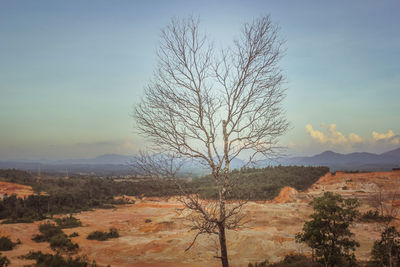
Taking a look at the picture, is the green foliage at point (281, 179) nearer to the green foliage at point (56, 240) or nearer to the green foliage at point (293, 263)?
the green foliage at point (56, 240)

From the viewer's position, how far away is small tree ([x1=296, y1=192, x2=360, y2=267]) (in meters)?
8.96

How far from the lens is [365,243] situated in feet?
55.4

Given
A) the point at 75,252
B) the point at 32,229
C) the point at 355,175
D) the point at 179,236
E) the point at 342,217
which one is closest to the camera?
the point at 342,217

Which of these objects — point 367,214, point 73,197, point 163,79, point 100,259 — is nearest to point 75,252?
point 100,259

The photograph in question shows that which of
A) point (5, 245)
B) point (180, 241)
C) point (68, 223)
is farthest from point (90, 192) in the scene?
point (180, 241)

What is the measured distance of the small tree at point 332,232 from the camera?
8.96 m

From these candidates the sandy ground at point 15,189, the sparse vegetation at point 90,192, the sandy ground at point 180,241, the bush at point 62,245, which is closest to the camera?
the sandy ground at point 180,241

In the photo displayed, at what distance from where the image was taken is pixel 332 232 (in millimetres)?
9234

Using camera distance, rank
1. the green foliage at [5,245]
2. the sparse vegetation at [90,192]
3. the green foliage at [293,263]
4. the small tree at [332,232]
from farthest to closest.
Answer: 1. the sparse vegetation at [90,192]
2. the green foliage at [5,245]
3. the green foliage at [293,263]
4. the small tree at [332,232]

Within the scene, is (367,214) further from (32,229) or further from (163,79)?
(32,229)


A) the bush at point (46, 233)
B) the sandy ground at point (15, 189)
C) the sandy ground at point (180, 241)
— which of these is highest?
the sandy ground at point (15, 189)

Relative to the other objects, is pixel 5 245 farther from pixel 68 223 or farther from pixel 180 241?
pixel 180 241

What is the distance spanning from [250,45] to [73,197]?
4090cm

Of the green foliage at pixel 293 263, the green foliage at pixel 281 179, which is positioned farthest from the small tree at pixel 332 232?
the green foliage at pixel 281 179
